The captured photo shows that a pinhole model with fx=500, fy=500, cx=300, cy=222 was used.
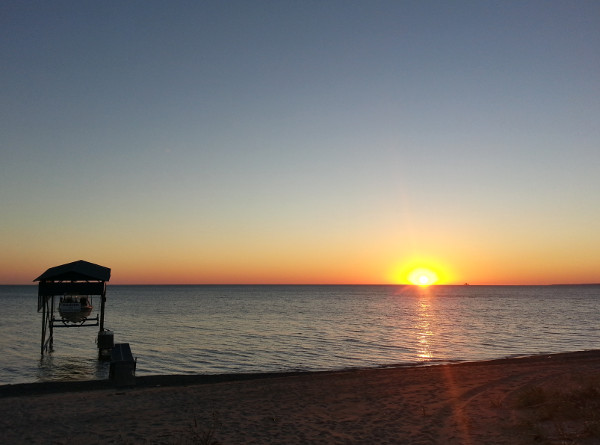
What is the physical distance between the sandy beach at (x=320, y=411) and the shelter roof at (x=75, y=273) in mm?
13161

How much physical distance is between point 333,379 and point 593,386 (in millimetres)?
10685

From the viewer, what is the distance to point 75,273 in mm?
34938

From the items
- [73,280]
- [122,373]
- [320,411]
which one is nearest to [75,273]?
[73,280]

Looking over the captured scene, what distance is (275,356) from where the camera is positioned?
35344 millimetres

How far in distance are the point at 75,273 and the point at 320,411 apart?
25.3 meters

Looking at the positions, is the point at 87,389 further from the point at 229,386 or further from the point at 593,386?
the point at 593,386

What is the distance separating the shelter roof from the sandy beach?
13.2m

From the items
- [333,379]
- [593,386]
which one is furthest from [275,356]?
[593,386]

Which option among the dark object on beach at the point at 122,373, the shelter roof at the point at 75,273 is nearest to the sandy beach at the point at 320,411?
the dark object on beach at the point at 122,373

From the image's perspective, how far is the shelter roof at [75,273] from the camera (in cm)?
3447

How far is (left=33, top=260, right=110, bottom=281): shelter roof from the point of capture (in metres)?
34.5

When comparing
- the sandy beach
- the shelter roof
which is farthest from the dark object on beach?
the shelter roof

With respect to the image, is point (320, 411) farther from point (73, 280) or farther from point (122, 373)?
point (73, 280)

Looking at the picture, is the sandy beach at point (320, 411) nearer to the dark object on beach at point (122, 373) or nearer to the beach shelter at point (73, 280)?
the dark object on beach at point (122, 373)
